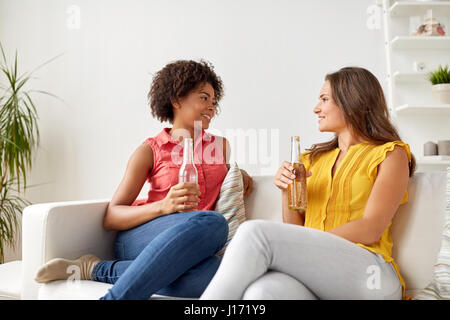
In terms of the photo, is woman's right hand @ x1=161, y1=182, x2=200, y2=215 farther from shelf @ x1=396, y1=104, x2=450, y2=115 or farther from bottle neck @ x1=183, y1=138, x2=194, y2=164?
shelf @ x1=396, y1=104, x2=450, y2=115

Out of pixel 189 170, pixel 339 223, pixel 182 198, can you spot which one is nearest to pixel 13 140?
pixel 189 170

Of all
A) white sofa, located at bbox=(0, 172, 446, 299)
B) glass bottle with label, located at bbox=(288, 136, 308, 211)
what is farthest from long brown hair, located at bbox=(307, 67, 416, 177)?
glass bottle with label, located at bbox=(288, 136, 308, 211)

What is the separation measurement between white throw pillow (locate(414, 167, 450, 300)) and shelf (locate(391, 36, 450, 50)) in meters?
1.56

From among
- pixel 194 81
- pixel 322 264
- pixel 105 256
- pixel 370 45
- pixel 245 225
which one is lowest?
pixel 105 256

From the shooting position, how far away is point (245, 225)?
1.09 m

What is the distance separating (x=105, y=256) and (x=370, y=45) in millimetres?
2028

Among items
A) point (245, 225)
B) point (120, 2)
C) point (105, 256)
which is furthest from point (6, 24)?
point (245, 225)

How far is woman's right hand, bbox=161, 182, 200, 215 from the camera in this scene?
1.42m

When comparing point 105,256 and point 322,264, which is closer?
point 322,264

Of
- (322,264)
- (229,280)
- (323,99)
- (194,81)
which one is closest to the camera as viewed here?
(229,280)

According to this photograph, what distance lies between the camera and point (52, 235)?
57.4 inches

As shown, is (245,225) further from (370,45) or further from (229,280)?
(370,45)

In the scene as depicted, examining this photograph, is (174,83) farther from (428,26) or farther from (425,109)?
(428,26)

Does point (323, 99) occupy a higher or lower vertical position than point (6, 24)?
lower
